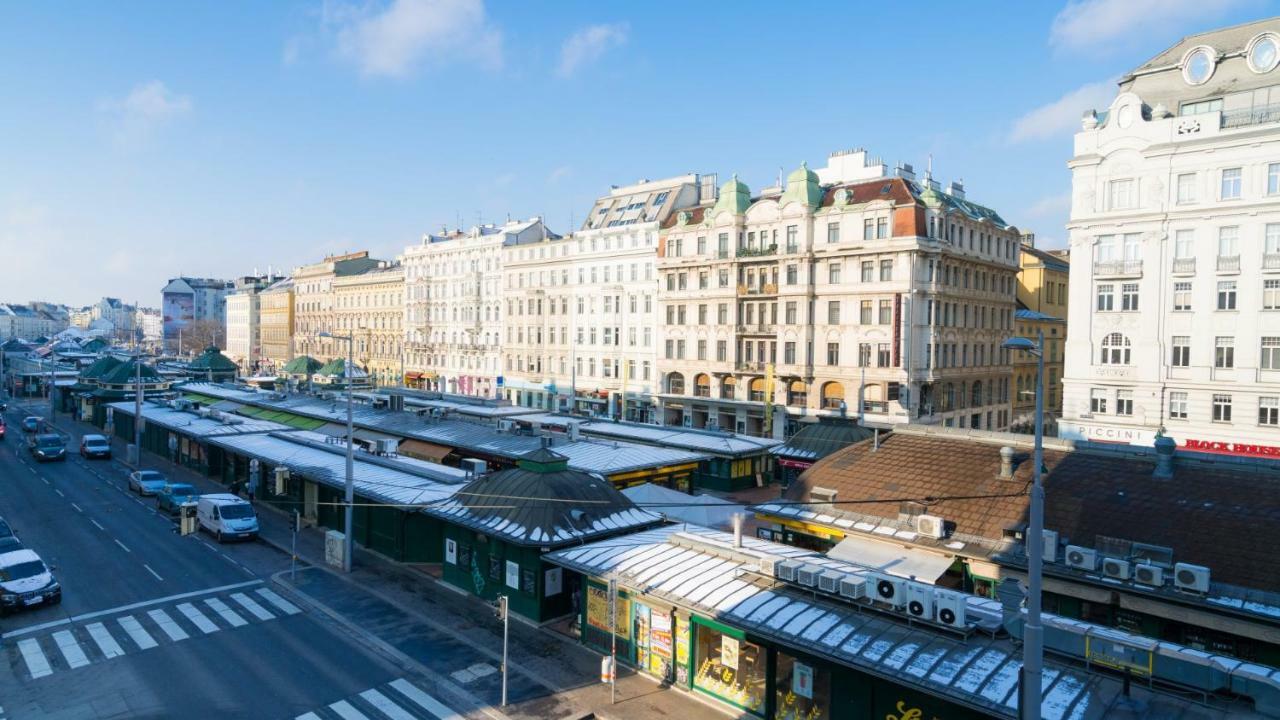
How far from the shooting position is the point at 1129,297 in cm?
4366

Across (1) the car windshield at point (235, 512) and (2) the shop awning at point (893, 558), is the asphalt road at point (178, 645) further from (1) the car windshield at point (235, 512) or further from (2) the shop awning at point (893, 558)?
(2) the shop awning at point (893, 558)

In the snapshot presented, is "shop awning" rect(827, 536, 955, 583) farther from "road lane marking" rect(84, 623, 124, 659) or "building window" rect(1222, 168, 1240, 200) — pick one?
"building window" rect(1222, 168, 1240, 200)

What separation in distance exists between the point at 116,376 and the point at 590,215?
48487 mm

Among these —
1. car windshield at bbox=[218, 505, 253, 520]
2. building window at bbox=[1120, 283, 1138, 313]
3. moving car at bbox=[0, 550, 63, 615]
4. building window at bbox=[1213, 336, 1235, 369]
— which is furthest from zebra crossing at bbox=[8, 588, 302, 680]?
building window at bbox=[1213, 336, 1235, 369]

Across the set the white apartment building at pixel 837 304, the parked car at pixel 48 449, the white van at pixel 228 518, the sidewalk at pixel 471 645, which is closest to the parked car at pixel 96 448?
the parked car at pixel 48 449

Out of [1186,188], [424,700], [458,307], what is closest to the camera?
[424,700]

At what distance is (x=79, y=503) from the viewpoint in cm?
4119

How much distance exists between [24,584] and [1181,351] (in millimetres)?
52549

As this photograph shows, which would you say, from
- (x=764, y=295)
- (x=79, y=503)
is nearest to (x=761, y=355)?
(x=764, y=295)

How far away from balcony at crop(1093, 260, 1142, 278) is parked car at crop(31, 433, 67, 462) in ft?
227

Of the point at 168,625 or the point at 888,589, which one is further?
the point at 168,625

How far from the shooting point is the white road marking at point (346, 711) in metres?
18.2

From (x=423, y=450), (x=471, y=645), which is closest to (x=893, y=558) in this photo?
(x=471, y=645)

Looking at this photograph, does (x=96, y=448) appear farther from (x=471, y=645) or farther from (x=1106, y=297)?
(x=1106, y=297)
